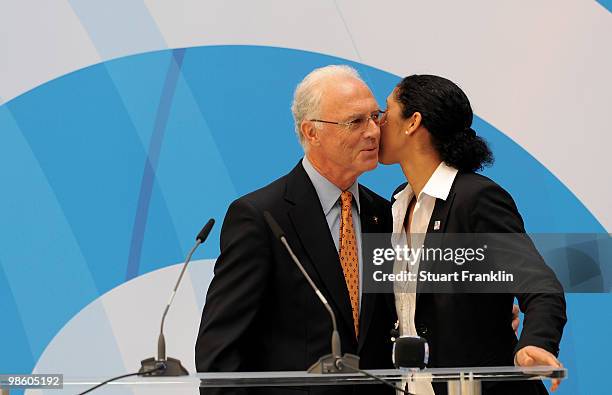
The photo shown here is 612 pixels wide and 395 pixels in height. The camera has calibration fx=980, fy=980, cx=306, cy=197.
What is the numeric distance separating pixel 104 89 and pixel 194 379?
217cm

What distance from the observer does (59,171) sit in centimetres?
432

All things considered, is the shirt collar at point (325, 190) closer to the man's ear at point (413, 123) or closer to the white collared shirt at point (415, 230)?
the white collared shirt at point (415, 230)

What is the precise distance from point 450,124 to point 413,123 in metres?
0.13

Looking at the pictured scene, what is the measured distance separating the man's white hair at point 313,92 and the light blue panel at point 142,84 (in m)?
1.00

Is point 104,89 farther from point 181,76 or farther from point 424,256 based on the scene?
point 424,256

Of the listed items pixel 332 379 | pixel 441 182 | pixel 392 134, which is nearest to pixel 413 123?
pixel 392 134

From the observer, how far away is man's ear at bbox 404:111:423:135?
135 inches

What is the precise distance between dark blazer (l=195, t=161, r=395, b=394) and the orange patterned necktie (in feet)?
0.12

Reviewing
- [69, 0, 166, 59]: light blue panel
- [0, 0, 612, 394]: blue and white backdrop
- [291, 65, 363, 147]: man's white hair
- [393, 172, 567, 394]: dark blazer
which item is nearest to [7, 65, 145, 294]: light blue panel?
[0, 0, 612, 394]: blue and white backdrop

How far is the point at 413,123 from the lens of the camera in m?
3.44

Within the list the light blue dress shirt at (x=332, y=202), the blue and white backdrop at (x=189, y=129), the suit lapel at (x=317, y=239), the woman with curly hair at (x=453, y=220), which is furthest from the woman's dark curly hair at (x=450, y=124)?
the blue and white backdrop at (x=189, y=129)

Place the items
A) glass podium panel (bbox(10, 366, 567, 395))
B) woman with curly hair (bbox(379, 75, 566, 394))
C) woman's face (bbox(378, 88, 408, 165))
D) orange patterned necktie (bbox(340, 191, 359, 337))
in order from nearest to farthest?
glass podium panel (bbox(10, 366, 567, 395)) → woman with curly hair (bbox(379, 75, 566, 394)) → orange patterned necktie (bbox(340, 191, 359, 337)) → woman's face (bbox(378, 88, 408, 165))

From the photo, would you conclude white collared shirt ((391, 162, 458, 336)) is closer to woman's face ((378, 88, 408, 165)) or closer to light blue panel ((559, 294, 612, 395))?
woman's face ((378, 88, 408, 165))

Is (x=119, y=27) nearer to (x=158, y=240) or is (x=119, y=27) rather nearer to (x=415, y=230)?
(x=158, y=240)
